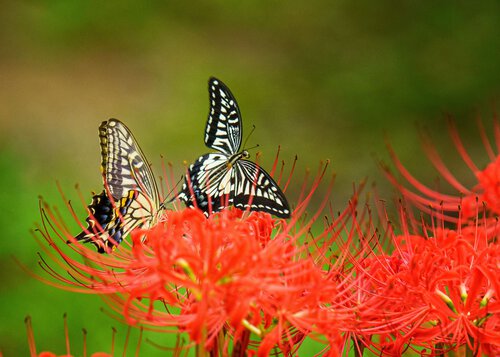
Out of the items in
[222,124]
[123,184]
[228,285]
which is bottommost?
[228,285]

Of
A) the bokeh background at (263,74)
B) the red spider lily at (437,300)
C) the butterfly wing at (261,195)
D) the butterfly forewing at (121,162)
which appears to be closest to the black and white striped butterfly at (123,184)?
the butterfly forewing at (121,162)

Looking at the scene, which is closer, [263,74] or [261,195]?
[261,195]

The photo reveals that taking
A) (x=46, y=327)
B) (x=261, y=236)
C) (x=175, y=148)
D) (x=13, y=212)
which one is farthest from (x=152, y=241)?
(x=175, y=148)

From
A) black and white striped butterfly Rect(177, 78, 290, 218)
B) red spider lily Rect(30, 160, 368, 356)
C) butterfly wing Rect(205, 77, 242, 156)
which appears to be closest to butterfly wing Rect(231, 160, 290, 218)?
black and white striped butterfly Rect(177, 78, 290, 218)

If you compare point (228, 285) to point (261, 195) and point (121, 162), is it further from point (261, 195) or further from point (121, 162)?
point (121, 162)

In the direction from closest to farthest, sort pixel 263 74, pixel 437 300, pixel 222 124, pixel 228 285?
1. pixel 228 285
2. pixel 437 300
3. pixel 222 124
4. pixel 263 74

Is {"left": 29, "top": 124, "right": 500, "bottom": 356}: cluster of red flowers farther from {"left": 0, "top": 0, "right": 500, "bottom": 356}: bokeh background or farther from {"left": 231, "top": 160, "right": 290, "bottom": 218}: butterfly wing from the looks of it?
{"left": 0, "top": 0, "right": 500, "bottom": 356}: bokeh background

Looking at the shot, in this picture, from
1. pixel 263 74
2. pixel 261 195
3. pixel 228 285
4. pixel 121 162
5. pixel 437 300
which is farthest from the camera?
pixel 263 74

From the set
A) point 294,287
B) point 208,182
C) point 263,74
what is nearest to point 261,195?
point 208,182
